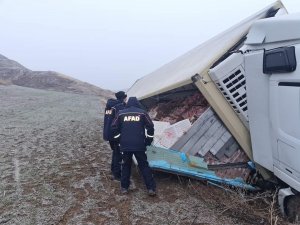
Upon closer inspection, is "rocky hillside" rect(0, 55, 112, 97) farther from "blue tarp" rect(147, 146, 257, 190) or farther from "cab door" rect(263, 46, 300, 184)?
"cab door" rect(263, 46, 300, 184)

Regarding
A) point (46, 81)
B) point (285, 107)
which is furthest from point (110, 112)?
point (46, 81)

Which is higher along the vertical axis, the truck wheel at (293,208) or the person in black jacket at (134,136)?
the person in black jacket at (134,136)

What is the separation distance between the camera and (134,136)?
5.61 m

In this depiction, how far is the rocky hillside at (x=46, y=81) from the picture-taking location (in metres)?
35.1

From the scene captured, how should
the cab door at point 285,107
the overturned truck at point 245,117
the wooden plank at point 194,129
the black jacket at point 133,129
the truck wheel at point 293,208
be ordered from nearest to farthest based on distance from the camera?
1. the cab door at point 285,107
2. the overturned truck at point 245,117
3. the truck wheel at point 293,208
4. the black jacket at point 133,129
5. the wooden plank at point 194,129

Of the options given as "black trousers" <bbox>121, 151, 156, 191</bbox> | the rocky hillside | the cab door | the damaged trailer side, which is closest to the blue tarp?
the damaged trailer side

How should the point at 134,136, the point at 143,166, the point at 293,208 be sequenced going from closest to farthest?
the point at 293,208, the point at 134,136, the point at 143,166

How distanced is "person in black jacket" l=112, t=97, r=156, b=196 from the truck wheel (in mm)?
1818

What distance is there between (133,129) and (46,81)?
34.2m

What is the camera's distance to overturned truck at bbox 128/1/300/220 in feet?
14.0

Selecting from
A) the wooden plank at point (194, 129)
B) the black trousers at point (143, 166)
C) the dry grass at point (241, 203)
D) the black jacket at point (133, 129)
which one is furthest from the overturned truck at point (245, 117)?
the black jacket at point (133, 129)

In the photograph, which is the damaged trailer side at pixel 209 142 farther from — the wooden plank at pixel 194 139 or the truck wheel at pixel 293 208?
the truck wheel at pixel 293 208

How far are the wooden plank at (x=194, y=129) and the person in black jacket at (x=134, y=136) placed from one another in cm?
68

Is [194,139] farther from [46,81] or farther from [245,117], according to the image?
[46,81]
